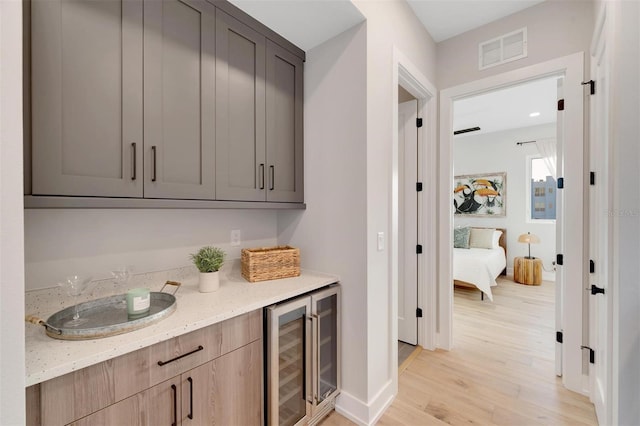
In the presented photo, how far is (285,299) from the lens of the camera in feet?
4.87

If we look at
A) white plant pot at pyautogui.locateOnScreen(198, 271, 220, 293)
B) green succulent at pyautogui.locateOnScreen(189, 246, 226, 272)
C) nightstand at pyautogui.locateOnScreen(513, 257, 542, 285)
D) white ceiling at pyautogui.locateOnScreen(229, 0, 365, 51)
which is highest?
white ceiling at pyautogui.locateOnScreen(229, 0, 365, 51)

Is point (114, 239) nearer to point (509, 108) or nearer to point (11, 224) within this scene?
point (11, 224)

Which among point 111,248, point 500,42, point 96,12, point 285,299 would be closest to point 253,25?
point 96,12

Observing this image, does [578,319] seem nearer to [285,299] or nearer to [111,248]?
[285,299]

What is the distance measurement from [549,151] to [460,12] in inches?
158

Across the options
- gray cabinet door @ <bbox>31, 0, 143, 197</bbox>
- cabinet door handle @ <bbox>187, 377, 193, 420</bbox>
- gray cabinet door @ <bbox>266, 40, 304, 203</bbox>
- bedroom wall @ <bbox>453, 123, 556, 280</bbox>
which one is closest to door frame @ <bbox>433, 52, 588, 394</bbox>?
gray cabinet door @ <bbox>266, 40, 304, 203</bbox>

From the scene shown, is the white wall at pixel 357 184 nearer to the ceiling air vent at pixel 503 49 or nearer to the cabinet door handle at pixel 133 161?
the ceiling air vent at pixel 503 49

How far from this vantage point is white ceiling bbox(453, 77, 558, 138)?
3650mm

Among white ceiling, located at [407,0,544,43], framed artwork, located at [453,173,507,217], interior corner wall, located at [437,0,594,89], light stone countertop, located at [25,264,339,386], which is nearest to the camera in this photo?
light stone countertop, located at [25,264,339,386]

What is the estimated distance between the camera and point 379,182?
1.80 m

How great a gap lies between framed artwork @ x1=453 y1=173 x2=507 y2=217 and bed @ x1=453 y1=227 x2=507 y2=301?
64cm

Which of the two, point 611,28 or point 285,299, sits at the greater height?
point 611,28

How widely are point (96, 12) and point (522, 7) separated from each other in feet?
9.55

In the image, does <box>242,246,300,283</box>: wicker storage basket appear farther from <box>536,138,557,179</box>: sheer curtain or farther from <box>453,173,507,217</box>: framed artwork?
<box>536,138,557,179</box>: sheer curtain
